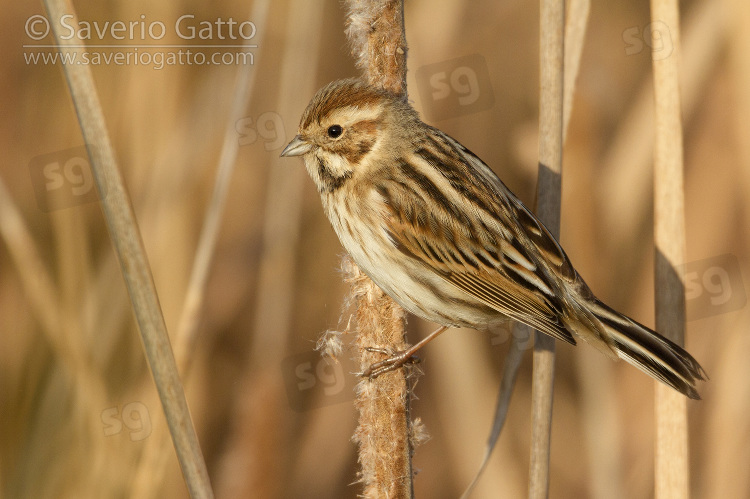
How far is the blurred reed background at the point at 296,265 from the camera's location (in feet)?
10.5

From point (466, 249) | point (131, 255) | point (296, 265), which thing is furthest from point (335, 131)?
point (296, 265)

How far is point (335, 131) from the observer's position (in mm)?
2686

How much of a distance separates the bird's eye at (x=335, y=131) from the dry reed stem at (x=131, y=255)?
96 centimetres

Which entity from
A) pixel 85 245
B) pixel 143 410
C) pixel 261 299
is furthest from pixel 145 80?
pixel 143 410

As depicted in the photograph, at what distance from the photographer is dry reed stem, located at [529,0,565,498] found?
229 centimetres

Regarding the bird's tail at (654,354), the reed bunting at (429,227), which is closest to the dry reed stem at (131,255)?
the reed bunting at (429,227)

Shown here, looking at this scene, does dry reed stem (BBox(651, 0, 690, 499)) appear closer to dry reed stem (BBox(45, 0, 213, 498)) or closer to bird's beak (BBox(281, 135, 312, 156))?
bird's beak (BBox(281, 135, 312, 156))

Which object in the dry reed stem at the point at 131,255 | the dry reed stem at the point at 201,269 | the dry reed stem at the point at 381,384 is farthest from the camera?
the dry reed stem at the point at 201,269

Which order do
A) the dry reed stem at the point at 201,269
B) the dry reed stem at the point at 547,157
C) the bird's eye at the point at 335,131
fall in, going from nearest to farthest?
the dry reed stem at the point at 547,157, the bird's eye at the point at 335,131, the dry reed stem at the point at 201,269

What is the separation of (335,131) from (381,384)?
948 mm

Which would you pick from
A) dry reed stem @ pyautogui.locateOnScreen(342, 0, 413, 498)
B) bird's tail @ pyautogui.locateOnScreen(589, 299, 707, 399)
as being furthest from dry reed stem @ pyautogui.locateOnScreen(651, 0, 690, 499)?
dry reed stem @ pyautogui.locateOnScreen(342, 0, 413, 498)

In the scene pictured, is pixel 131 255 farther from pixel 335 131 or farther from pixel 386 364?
pixel 335 131

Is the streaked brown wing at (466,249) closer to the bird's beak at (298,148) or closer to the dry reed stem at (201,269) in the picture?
the bird's beak at (298,148)

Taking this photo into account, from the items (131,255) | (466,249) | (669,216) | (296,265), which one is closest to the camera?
(131,255)
